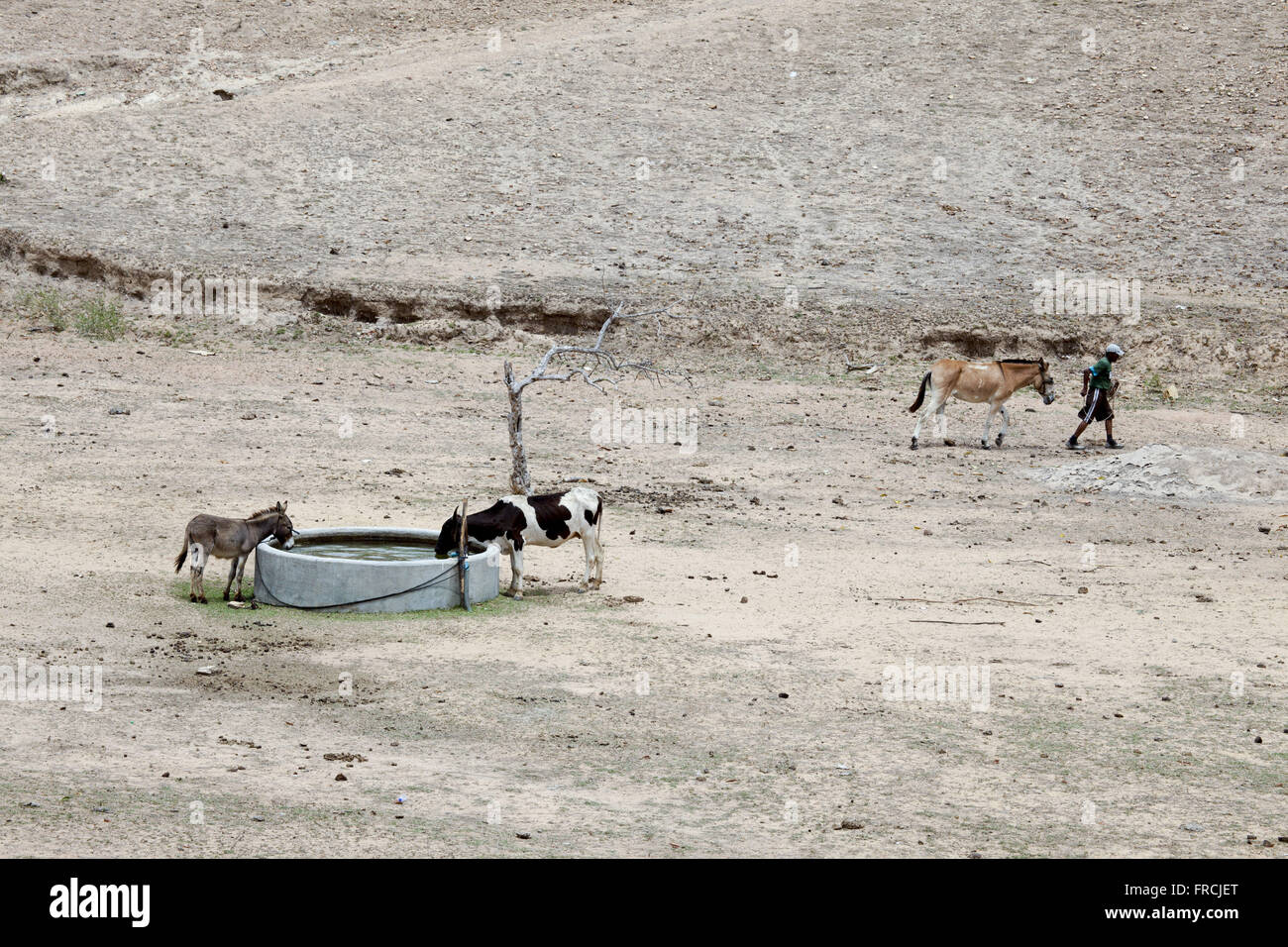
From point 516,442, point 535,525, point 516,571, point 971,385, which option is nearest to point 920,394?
point 971,385

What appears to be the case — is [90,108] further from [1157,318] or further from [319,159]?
[1157,318]

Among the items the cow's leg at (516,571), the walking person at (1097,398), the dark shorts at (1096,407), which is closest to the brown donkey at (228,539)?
the cow's leg at (516,571)

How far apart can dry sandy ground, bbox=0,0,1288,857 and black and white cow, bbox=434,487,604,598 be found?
415 millimetres

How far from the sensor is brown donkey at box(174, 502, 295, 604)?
40.6 ft

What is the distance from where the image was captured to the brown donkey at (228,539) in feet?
40.6

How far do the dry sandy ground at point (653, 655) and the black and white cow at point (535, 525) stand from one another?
436mm

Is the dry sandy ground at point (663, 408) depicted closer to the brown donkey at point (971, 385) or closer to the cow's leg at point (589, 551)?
the cow's leg at point (589, 551)

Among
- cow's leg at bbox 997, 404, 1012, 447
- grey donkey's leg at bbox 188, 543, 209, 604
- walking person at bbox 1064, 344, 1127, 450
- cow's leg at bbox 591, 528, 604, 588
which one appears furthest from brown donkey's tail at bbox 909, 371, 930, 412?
grey donkey's leg at bbox 188, 543, 209, 604

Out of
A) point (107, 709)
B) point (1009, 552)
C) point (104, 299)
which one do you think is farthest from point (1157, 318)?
point (107, 709)

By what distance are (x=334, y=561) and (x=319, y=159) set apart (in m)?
21.9

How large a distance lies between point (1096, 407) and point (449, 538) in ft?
39.0

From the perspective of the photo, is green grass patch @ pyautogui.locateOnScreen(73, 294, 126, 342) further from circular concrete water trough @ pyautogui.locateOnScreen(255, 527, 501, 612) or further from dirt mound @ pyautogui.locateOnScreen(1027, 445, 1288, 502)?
dirt mound @ pyautogui.locateOnScreen(1027, 445, 1288, 502)

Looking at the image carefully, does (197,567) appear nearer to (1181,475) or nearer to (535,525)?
(535,525)

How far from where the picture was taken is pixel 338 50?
40.2 m
